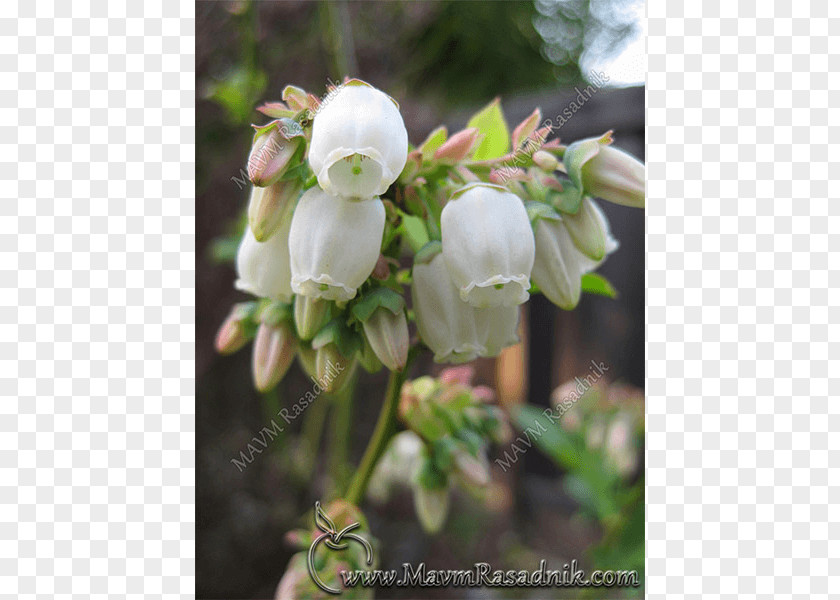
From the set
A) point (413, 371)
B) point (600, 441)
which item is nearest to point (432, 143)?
point (600, 441)

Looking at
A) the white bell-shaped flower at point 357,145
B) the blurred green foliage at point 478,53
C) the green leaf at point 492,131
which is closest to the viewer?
the white bell-shaped flower at point 357,145

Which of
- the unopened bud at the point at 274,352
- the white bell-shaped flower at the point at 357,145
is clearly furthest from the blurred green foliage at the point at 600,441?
the white bell-shaped flower at the point at 357,145

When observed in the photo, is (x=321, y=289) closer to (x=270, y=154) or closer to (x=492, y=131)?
(x=270, y=154)

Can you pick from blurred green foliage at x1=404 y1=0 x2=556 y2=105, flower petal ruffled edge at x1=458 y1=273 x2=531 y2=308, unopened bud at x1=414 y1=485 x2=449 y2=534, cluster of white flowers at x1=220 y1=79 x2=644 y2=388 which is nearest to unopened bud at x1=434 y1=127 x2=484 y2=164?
cluster of white flowers at x1=220 y1=79 x2=644 y2=388

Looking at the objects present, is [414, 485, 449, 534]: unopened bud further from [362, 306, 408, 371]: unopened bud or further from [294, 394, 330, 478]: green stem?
[294, 394, 330, 478]: green stem

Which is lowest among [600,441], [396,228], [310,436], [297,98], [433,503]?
[310,436]

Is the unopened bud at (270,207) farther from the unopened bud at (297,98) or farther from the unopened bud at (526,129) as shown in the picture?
the unopened bud at (526,129)
